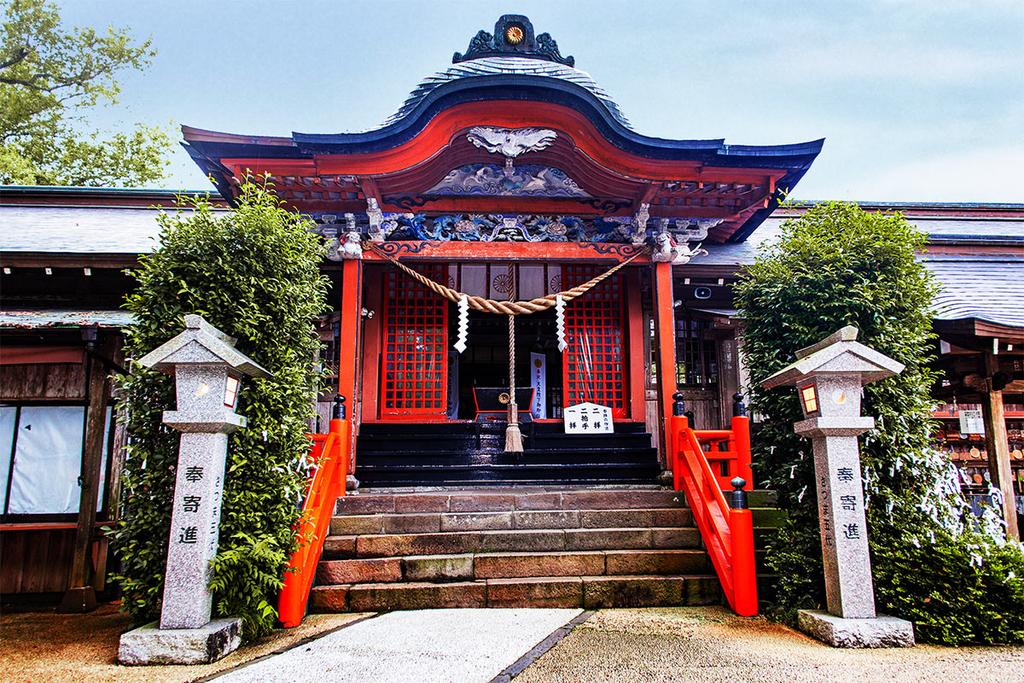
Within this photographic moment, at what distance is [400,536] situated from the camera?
595cm

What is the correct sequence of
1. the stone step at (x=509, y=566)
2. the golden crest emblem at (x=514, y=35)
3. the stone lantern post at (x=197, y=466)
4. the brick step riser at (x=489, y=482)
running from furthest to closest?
the golden crest emblem at (x=514, y=35)
the brick step riser at (x=489, y=482)
the stone step at (x=509, y=566)
the stone lantern post at (x=197, y=466)

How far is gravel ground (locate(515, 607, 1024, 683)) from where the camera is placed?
3.80 metres

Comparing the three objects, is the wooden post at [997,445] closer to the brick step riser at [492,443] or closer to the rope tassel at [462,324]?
the brick step riser at [492,443]

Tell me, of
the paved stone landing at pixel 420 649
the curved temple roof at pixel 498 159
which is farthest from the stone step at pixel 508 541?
the curved temple roof at pixel 498 159

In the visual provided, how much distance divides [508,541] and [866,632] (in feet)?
9.54

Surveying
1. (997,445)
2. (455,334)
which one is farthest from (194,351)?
(997,445)

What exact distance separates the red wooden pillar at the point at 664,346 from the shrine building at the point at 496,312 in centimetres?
3

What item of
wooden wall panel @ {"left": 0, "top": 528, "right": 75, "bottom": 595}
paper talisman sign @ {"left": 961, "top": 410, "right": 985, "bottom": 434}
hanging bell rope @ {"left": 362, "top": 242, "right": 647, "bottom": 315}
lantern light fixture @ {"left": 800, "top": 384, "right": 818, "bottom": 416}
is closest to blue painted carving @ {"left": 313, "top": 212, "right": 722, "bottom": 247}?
hanging bell rope @ {"left": 362, "top": 242, "right": 647, "bottom": 315}

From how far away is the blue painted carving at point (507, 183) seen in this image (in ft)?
26.1

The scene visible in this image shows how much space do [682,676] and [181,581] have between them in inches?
128

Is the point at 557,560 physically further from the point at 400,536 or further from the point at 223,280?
the point at 223,280

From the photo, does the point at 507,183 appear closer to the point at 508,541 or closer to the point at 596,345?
the point at 596,345

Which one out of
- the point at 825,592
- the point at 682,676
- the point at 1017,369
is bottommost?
the point at 682,676

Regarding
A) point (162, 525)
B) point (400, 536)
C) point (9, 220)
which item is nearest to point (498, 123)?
point (400, 536)
